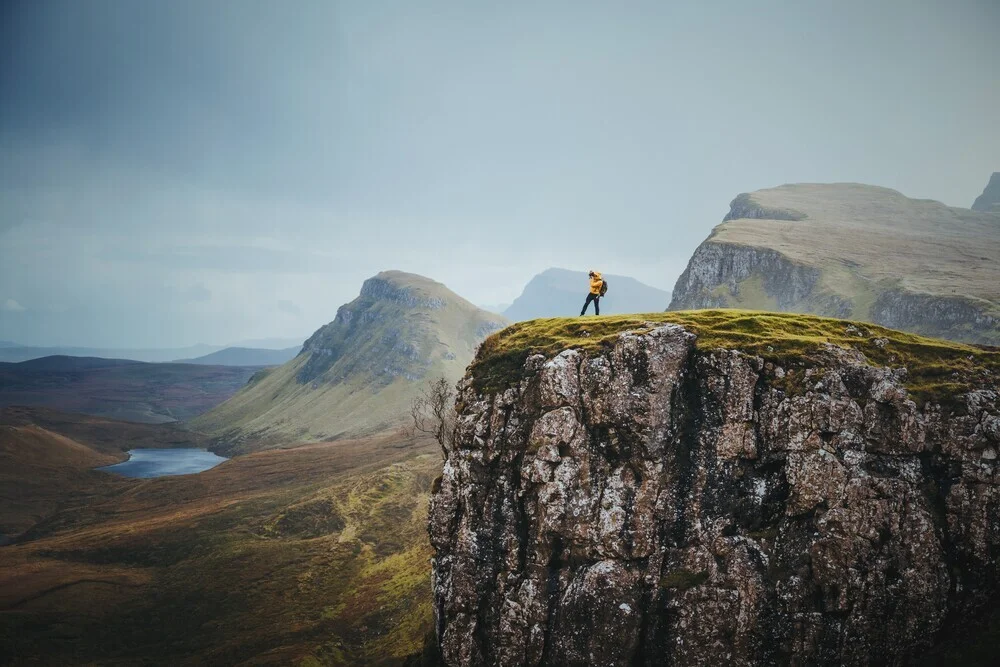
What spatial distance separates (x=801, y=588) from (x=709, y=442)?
10.5 metres

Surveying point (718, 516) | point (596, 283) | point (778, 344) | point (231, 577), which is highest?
point (596, 283)

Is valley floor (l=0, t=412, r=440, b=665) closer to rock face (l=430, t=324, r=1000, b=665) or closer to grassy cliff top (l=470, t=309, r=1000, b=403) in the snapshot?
rock face (l=430, t=324, r=1000, b=665)

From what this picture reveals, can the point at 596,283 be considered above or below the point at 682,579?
above

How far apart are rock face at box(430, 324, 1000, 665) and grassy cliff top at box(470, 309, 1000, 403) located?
128cm

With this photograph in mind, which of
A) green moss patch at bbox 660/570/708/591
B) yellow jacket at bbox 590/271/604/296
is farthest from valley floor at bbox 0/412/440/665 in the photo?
yellow jacket at bbox 590/271/604/296

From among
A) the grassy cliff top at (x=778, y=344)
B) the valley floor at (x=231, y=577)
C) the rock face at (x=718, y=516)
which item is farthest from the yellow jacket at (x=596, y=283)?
the valley floor at (x=231, y=577)

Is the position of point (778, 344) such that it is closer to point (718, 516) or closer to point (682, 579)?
point (718, 516)

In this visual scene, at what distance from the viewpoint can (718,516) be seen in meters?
31.1

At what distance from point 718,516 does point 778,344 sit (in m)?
14.3

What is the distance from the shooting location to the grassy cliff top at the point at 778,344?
33.1m

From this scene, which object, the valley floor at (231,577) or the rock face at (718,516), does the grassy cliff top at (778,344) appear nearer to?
the rock face at (718,516)

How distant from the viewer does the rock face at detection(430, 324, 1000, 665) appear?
93.8 feet

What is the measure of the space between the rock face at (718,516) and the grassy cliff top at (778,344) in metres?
1.28

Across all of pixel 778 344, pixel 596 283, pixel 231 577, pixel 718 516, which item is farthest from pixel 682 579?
→ pixel 231 577
